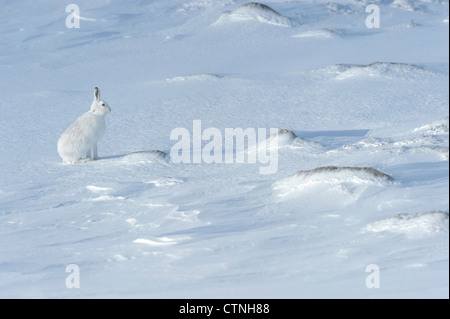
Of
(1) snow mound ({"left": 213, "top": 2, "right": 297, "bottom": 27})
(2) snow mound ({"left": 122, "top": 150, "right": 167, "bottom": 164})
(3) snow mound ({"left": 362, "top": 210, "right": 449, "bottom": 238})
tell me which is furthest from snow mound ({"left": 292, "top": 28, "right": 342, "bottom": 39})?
(3) snow mound ({"left": 362, "top": 210, "right": 449, "bottom": 238})

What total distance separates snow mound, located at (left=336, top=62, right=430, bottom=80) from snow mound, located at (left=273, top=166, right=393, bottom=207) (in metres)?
3.72

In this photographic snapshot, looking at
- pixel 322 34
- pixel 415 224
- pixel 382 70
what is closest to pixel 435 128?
pixel 415 224

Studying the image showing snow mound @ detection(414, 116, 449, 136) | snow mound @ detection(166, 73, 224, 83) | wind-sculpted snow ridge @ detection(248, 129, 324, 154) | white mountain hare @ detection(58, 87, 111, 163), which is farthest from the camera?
snow mound @ detection(166, 73, 224, 83)

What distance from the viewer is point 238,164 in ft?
22.1

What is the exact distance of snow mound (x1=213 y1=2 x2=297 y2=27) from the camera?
11977 millimetres

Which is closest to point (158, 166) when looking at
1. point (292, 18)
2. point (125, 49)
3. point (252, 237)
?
point (252, 237)

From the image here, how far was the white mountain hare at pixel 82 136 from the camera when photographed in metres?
7.00

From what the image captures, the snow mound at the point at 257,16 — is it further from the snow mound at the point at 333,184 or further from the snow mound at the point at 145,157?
the snow mound at the point at 333,184

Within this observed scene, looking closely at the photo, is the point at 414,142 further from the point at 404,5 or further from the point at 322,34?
the point at 404,5

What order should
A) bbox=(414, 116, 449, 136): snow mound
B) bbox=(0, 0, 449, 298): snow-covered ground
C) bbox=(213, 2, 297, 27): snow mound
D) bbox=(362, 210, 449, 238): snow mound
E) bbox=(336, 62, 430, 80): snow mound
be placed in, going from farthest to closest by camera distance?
bbox=(213, 2, 297, 27): snow mound, bbox=(336, 62, 430, 80): snow mound, bbox=(414, 116, 449, 136): snow mound, bbox=(0, 0, 449, 298): snow-covered ground, bbox=(362, 210, 449, 238): snow mound

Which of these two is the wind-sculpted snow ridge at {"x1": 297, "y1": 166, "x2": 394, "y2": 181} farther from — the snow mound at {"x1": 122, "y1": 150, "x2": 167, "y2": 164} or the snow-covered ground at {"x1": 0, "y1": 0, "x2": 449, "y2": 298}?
the snow mound at {"x1": 122, "y1": 150, "x2": 167, "y2": 164}

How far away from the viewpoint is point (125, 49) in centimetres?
1176

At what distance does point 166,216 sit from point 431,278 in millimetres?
2185

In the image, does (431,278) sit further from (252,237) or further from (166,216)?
(166,216)
